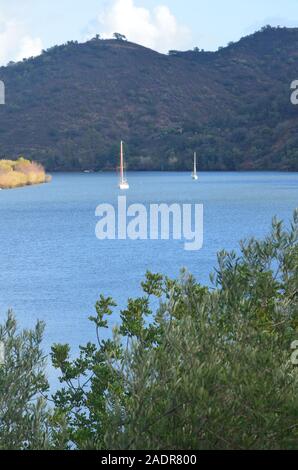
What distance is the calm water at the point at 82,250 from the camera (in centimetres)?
1781

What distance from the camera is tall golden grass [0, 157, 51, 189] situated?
61.9 m

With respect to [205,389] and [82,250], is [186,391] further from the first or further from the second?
[82,250]

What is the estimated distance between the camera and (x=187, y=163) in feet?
290

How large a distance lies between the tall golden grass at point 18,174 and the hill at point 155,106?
20297 millimetres

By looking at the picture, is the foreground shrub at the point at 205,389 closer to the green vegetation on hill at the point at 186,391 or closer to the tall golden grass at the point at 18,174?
the green vegetation on hill at the point at 186,391

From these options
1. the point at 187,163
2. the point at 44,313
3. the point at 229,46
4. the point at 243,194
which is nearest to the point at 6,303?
the point at 44,313

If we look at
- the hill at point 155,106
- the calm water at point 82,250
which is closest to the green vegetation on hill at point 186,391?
the calm water at point 82,250

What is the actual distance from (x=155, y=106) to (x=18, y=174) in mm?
41880

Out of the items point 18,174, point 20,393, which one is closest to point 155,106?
point 18,174

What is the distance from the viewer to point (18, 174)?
63562 millimetres

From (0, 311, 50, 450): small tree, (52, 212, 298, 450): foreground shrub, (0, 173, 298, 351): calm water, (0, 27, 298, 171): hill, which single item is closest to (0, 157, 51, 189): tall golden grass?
(0, 173, 298, 351): calm water

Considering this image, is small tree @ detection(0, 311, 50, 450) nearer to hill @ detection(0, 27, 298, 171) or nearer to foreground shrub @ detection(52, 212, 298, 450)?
foreground shrub @ detection(52, 212, 298, 450)

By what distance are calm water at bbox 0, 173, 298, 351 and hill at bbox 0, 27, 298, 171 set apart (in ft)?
105

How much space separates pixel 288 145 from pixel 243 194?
91.0 ft
